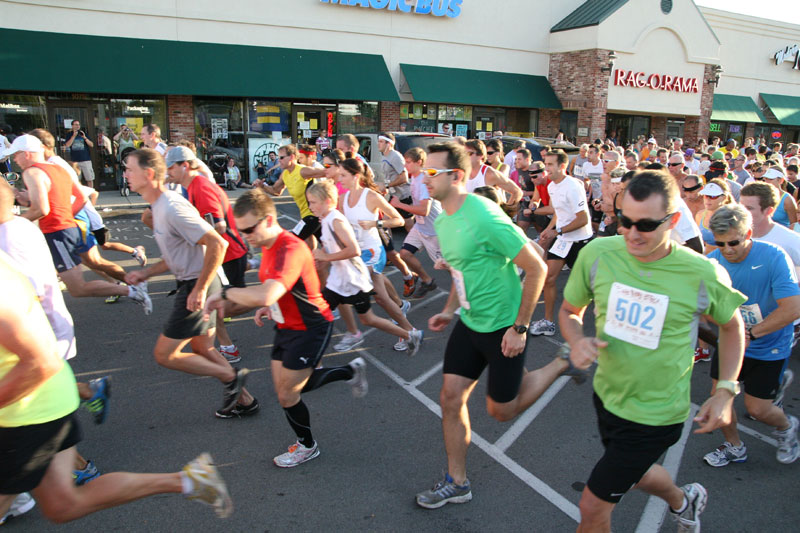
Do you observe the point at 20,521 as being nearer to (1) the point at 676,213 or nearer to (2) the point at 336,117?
(1) the point at 676,213

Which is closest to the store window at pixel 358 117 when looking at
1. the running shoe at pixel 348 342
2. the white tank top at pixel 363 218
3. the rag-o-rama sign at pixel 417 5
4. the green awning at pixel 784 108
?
the rag-o-rama sign at pixel 417 5

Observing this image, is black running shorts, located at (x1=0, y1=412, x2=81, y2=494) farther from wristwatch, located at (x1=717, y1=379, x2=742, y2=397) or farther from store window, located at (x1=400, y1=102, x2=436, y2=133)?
store window, located at (x1=400, y1=102, x2=436, y2=133)

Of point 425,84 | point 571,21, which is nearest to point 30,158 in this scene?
point 425,84

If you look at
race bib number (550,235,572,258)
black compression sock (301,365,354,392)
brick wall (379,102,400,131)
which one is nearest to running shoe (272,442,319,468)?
black compression sock (301,365,354,392)

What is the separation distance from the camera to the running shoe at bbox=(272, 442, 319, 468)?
12.2ft

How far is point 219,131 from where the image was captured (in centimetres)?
1822

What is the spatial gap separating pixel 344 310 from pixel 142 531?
2.81 m

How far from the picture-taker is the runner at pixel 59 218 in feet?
18.5

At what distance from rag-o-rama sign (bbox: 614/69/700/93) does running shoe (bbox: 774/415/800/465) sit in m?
21.9

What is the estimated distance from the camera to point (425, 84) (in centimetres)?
1998

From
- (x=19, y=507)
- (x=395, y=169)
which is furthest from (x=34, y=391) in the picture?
(x=395, y=169)

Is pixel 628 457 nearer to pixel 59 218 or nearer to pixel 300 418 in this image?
pixel 300 418

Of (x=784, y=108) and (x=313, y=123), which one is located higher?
(x=784, y=108)

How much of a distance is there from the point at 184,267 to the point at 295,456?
160 centimetres
